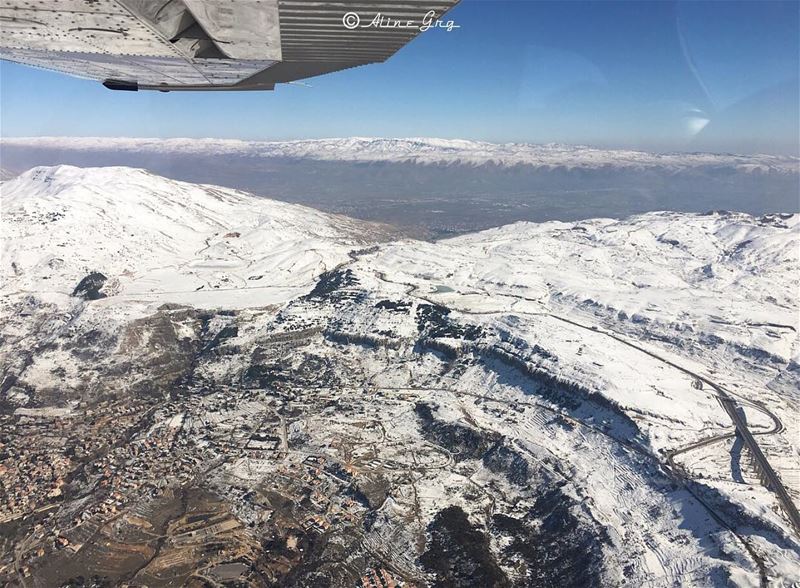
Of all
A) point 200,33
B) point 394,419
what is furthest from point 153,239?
point 200,33

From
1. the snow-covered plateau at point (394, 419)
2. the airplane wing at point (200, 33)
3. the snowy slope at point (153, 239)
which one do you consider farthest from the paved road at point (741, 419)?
the airplane wing at point (200, 33)

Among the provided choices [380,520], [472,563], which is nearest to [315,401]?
[380,520]

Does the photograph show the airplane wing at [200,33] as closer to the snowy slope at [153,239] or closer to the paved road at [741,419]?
the paved road at [741,419]

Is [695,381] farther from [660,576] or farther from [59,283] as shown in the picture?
[59,283]

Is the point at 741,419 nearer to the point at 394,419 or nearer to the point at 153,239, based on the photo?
the point at 394,419

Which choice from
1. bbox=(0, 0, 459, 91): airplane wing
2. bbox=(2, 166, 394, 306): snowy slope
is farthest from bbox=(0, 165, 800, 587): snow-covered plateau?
bbox=(0, 0, 459, 91): airplane wing
